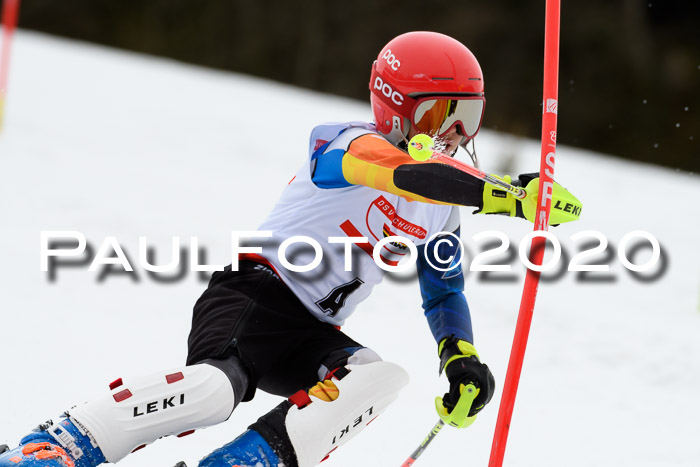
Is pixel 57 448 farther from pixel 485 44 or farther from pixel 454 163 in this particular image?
pixel 485 44

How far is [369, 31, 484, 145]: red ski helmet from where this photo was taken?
2408 mm

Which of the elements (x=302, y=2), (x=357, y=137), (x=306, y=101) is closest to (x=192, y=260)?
(x=357, y=137)

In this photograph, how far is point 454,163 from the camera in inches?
81.0

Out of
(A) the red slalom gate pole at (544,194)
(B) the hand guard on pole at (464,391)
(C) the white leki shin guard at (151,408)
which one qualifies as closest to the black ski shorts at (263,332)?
(C) the white leki shin guard at (151,408)

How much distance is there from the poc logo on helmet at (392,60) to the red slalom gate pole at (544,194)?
18.0 inches

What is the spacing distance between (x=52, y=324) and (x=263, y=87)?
9.75 metres

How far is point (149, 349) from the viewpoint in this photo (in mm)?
3855

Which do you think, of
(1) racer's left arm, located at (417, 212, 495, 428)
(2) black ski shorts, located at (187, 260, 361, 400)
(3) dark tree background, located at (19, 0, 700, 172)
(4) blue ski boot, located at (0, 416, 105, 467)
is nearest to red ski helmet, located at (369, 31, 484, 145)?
(1) racer's left arm, located at (417, 212, 495, 428)

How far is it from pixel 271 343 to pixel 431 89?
815 mm

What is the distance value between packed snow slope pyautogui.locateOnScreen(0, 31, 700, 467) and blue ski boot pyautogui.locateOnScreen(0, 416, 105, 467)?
673mm

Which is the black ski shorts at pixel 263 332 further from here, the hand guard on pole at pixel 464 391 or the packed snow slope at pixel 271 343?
the packed snow slope at pixel 271 343

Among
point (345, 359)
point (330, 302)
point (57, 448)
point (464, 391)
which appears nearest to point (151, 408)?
point (57, 448)

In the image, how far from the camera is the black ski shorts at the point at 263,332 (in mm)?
2340

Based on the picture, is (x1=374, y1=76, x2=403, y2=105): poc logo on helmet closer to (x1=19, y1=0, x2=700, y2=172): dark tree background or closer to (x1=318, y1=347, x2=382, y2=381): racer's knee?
(x1=318, y1=347, x2=382, y2=381): racer's knee
